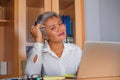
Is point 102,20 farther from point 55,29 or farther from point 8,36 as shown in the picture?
point 8,36

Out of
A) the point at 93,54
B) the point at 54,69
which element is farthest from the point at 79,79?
the point at 54,69

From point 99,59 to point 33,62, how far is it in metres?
0.64

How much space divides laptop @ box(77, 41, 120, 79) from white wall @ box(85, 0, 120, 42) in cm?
88

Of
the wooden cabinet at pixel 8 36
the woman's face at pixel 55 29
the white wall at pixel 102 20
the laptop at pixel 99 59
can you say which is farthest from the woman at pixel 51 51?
the laptop at pixel 99 59

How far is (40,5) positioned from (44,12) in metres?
0.08

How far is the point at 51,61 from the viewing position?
1881mm

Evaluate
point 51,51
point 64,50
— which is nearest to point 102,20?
point 64,50

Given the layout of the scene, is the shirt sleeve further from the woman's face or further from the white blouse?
the woman's face

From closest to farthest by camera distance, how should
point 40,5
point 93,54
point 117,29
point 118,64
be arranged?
1. point 93,54
2. point 118,64
3. point 40,5
4. point 117,29

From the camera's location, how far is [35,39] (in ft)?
5.99

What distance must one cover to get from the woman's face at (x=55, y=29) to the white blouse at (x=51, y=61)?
0.08 m

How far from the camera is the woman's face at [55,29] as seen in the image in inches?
74.2

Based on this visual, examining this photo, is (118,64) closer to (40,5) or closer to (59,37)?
(59,37)

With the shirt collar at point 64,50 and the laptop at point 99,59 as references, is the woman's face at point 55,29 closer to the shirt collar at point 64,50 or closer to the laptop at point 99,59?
the shirt collar at point 64,50
